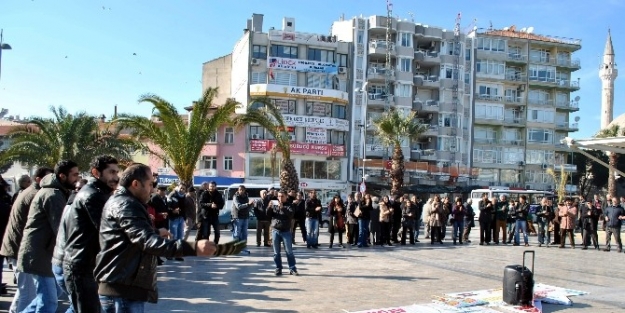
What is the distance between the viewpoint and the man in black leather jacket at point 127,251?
3.99m

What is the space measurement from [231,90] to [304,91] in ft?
34.2

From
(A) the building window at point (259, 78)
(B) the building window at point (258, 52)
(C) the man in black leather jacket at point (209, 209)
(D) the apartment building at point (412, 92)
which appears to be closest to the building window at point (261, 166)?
(A) the building window at point (259, 78)

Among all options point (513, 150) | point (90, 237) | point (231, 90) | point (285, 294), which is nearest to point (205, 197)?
point (285, 294)

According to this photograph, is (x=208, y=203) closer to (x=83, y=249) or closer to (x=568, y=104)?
(x=83, y=249)

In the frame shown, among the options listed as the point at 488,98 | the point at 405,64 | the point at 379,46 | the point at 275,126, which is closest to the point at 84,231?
the point at 275,126

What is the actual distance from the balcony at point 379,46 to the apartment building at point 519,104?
10.5 m

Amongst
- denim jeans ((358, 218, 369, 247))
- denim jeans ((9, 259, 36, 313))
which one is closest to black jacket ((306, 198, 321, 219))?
denim jeans ((358, 218, 369, 247))

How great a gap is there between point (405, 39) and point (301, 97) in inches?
541

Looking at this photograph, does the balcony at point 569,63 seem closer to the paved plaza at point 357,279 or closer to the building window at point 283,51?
the building window at point 283,51

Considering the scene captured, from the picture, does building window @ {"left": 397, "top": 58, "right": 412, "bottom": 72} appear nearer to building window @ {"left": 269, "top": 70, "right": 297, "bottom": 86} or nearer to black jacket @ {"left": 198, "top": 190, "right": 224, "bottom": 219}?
building window @ {"left": 269, "top": 70, "right": 297, "bottom": 86}

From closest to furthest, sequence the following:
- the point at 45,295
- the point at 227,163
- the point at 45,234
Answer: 1. the point at 45,295
2. the point at 45,234
3. the point at 227,163

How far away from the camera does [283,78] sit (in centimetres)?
5081

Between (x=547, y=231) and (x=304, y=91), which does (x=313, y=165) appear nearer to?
(x=304, y=91)

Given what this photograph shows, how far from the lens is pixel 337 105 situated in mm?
52719
